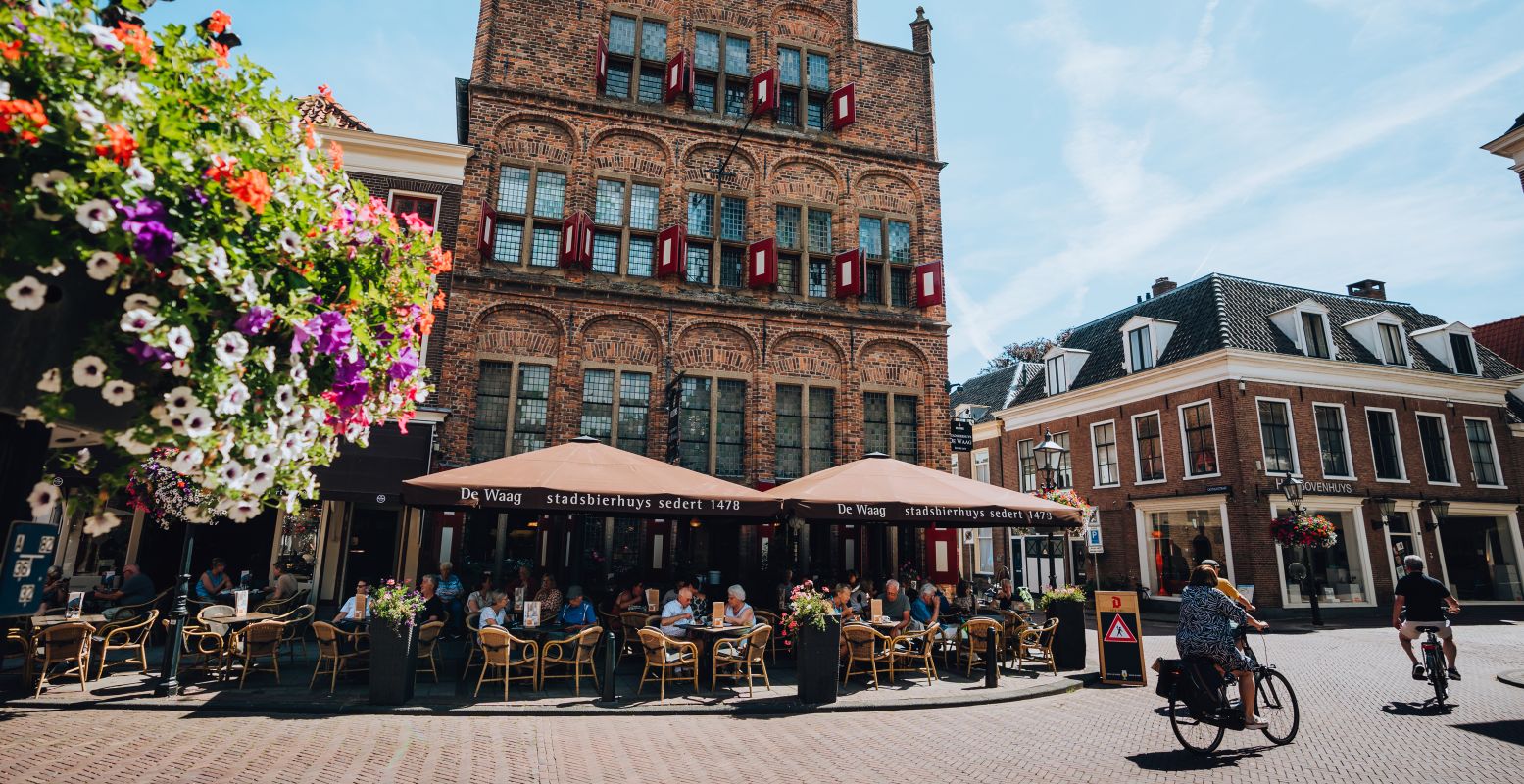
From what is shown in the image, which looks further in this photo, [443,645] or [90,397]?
[443,645]

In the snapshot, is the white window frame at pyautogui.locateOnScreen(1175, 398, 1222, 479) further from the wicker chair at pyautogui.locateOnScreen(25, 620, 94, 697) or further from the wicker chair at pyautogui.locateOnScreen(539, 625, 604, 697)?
the wicker chair at pyautogui.locateOnScreen(25, 620, 94, 697)

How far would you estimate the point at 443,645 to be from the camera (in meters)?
12.3

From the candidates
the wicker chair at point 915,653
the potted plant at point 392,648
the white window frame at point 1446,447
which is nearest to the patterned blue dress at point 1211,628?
the wicker chair at point 915,653

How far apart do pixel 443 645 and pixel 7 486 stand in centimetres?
1145

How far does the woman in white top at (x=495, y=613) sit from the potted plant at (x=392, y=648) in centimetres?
93

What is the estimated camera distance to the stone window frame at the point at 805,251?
1666 centimetres

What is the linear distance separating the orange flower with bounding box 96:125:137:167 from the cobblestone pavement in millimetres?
5389

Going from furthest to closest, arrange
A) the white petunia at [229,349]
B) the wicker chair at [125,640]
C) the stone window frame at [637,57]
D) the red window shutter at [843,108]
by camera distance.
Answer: the red window shutter at [843,108]
the stone window frame at [637,57]
the wicker chair at [125,640]
the white petunia at [229,349]

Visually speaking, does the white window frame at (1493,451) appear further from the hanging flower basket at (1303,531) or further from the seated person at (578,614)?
the seated person at (578,614)

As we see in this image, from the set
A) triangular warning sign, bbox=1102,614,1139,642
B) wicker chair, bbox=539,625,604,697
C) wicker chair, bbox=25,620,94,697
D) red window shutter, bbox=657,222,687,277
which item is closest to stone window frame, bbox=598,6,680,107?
red window shutter, bbox=657,222,687,277

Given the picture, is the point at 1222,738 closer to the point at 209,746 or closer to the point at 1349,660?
the point at 1349,660

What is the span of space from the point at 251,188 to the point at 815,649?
7950 millimetres

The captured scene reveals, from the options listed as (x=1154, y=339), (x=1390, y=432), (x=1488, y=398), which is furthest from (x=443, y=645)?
(x=1488, y=398)

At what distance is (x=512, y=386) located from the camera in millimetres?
14352
